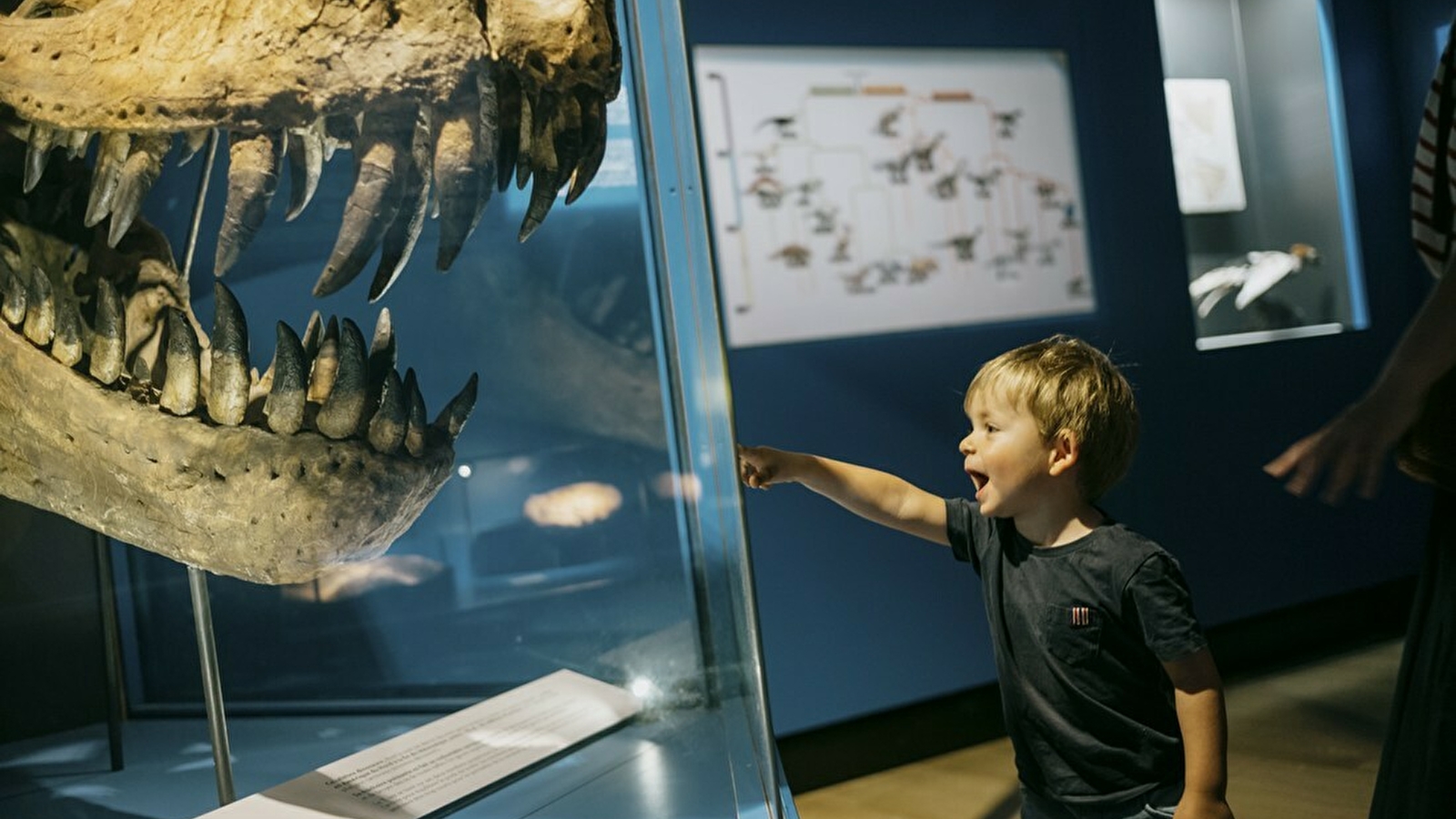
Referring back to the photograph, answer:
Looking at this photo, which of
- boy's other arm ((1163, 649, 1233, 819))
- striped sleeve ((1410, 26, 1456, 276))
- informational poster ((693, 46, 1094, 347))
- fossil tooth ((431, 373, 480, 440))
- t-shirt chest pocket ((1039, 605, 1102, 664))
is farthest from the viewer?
informational poster ((693, 46, 1094, 347))

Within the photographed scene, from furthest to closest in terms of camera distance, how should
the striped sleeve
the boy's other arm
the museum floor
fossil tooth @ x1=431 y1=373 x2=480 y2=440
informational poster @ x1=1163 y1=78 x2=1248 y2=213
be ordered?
informational poster @ x1=1163 y1=78 x2=1248 y2=213 → the museum floor → the boy's other arm → fossil tooth @ x1=431 y1=373 x2=480 y2=440 → the striped sleeve

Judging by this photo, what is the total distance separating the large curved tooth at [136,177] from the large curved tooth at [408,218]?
0.24m

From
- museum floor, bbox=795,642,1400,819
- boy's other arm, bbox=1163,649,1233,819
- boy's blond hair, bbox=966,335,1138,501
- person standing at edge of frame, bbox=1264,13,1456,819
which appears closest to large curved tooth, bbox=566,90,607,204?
boy's blond hair, bbox=966,335,1138,501

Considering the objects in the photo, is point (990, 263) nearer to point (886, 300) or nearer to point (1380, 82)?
point (886, 300)

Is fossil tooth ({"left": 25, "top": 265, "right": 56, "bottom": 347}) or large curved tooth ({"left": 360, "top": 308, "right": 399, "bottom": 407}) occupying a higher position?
fossil tooth ({"left": 25, "top": 265, "right": 56, "bottom": 347})

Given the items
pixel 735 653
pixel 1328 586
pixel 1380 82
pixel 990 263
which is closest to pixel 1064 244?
pixel 990 263

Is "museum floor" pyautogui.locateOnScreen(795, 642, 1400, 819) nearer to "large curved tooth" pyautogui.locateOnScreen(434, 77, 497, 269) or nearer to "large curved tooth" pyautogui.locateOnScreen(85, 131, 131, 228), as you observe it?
"large curved tooth" pyautogui.locateOnScreen(434, 77, 497, 269)

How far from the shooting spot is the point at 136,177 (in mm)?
1272

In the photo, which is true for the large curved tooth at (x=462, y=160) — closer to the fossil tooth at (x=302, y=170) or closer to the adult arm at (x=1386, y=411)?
the fossil tooth at (x=302, y=170)

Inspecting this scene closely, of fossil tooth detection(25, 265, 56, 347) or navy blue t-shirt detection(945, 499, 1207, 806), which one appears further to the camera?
navy blue t-shirt detection(945, 499, 1207, 806)

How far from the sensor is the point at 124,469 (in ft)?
4.12

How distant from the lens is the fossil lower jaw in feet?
4.04

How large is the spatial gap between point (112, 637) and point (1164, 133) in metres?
3.86

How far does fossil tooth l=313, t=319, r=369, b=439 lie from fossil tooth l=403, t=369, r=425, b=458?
4cm
